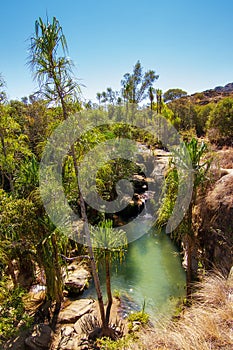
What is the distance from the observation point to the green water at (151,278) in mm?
8102

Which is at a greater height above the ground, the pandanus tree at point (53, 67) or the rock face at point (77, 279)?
the pandanus tree at point (53, 67)

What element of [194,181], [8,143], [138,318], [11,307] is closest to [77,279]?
[138,318]

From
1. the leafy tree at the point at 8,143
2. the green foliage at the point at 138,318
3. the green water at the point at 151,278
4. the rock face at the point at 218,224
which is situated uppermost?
the leafy tree at the point at 8,143

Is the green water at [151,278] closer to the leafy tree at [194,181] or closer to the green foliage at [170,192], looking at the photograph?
the leafy tree at [194,181]

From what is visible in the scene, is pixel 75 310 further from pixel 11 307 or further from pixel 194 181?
pixel 194 181

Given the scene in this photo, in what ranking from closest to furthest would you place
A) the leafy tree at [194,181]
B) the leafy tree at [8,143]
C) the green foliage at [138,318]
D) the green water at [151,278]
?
the green foliage at [138,318], the leafy tree at [194,181], the green water at [151,278], the leafy tree at [8,143]

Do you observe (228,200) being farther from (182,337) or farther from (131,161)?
(131,161)

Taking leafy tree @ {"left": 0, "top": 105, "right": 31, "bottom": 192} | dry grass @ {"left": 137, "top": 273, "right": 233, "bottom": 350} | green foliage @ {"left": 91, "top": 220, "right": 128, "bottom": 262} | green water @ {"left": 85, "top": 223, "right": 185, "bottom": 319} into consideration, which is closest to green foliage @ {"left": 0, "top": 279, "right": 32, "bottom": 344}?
green foliage @ {"left": 91, "top": 220, "right": 128, "bottom": 262}

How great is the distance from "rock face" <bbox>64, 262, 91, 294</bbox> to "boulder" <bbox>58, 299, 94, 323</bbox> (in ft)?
2.23

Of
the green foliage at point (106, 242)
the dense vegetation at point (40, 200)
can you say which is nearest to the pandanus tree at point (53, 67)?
the dense vegetation at point (40, 200)

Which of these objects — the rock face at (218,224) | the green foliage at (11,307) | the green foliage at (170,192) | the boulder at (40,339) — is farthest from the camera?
the rock face at (218,224)

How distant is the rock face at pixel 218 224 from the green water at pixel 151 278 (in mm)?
1663

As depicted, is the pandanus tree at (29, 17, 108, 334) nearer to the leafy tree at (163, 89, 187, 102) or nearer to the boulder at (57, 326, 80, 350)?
the boulder at (57, 326, 80, 350)

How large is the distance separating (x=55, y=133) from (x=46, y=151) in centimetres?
52
